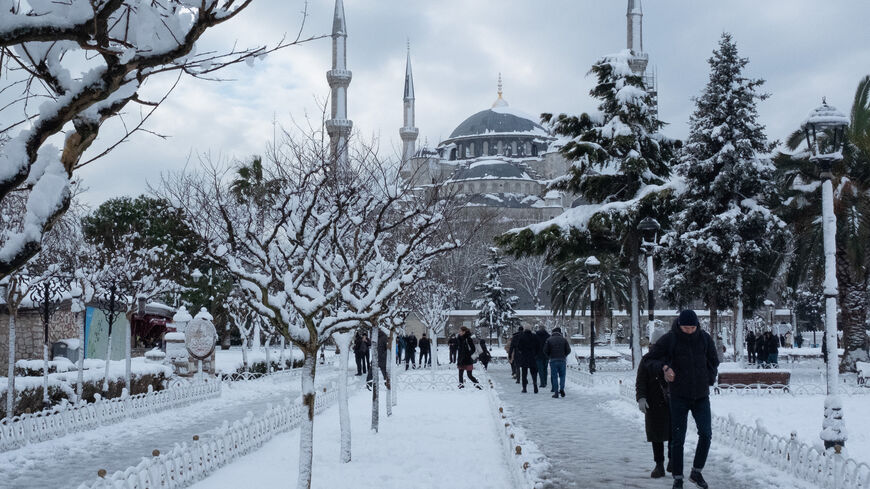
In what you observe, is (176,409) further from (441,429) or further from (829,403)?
(829,403)

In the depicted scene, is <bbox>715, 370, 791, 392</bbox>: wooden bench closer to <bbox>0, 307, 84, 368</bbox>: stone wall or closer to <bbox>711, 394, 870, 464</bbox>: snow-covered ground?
<bbox>711, 394, 870, 464</bbox>: snow-covered ground

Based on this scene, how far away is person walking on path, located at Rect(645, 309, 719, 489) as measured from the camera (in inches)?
278

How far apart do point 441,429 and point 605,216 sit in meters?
11.9

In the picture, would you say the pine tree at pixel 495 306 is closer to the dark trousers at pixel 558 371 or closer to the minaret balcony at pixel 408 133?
the minaret balcony at pixel 408 133

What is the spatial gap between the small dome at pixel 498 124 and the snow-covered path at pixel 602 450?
8318 cm

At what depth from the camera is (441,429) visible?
11.6 m

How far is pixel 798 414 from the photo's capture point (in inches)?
527

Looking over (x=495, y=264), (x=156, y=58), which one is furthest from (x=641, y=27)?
(x=156, y=58)

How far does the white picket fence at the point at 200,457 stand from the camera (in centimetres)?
626

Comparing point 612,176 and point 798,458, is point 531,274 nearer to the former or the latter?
point 612,176

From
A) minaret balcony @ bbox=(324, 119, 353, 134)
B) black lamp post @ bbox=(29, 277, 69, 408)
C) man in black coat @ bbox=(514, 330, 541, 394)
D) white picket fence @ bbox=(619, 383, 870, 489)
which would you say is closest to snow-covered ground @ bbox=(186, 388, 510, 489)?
white picket fence @ bbox=(619, 383, 870, 489)

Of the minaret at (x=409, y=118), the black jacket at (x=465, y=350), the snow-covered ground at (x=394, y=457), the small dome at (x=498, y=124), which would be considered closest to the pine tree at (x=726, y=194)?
the black jacket at (x=465, y=350)

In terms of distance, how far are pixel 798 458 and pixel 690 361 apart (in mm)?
1401

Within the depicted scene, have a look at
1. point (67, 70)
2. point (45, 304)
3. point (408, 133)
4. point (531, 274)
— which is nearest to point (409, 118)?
point (408, 133)
